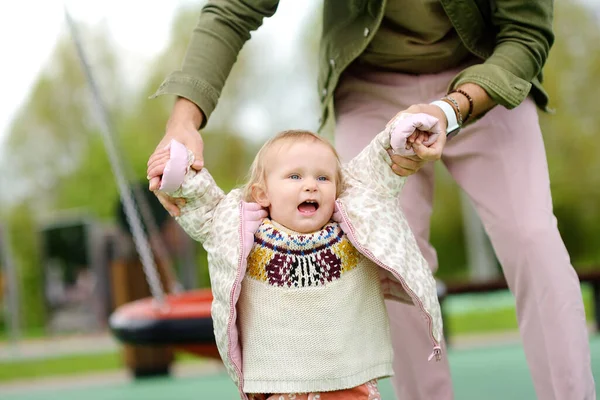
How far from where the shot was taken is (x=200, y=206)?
169 centimetres

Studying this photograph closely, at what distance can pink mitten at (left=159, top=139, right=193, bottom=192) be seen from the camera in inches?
61.5

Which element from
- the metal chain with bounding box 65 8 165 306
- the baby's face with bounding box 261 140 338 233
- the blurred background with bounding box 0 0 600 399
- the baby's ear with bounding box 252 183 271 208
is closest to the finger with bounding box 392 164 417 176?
the baby's face with bounding box 261 140 338 233

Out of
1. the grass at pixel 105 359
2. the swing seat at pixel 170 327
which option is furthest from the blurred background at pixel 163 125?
the swing seat at pixel 170 327

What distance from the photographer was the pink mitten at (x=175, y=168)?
156cm

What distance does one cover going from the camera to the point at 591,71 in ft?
50.9

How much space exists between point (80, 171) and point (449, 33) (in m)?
15.6

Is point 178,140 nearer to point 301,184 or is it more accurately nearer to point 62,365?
point 301,184

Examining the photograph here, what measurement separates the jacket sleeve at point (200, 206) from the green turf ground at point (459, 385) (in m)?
1.94

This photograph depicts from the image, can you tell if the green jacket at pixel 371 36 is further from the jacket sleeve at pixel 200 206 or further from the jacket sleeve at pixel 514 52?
the jacket sleeve at pixel 200 206

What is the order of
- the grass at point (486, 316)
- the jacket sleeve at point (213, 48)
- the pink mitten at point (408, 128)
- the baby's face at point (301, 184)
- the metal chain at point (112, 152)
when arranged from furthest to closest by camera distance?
the grass at point (486, 316)
the metal chain at point (112, 152)
the jacket sleeve at point (213, 48)
the baby's face at point (301, 184)
the pink mitten at point (408, 128)

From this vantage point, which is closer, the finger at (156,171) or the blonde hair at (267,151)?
the finger at (156,171)

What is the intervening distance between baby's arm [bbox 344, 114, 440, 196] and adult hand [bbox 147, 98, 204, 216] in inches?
11.8

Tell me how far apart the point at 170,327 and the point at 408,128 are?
238 centimetres

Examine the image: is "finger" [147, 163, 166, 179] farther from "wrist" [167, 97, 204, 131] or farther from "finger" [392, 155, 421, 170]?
"finger" [392, 155, 421, 170]
